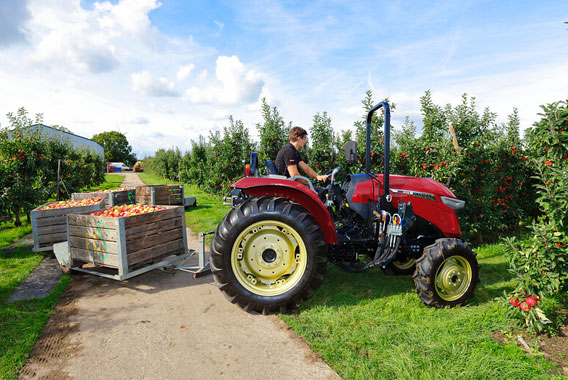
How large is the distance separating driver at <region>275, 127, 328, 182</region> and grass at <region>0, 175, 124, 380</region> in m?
3.01

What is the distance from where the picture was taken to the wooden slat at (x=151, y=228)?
407cm

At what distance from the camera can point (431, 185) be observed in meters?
3.91

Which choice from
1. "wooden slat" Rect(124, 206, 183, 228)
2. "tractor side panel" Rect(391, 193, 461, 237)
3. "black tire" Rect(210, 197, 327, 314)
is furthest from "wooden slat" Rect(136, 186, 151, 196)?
"tractor side panel" Rect(391, 193, 461, 237)

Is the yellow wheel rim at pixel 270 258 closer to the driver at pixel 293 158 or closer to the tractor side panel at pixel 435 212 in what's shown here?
the driver at pixel 293 158

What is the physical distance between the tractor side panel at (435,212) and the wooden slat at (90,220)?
11.2 ft

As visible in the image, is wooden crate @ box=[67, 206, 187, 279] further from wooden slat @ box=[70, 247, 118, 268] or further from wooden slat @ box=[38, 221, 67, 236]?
wooden slat @ box=[38, 221, 67, 236]

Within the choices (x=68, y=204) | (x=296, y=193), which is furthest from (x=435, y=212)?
(x=68, y=204)

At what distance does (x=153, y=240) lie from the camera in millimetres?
4359

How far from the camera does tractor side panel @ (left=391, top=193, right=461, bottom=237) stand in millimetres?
3816

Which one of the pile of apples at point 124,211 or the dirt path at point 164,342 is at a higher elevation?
the pile of apples at point 124,211

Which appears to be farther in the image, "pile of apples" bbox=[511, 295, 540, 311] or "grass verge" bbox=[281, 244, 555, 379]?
"pile of apples" bbox=[511, 295, 540, 311]

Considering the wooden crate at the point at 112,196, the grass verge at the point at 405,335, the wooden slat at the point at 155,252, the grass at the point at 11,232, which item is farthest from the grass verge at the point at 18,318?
the wooden crate at the point at 112,196

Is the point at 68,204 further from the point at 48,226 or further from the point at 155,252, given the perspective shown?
the point at 155,252

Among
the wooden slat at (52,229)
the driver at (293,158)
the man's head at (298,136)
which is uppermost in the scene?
the man's head at (298,136)
